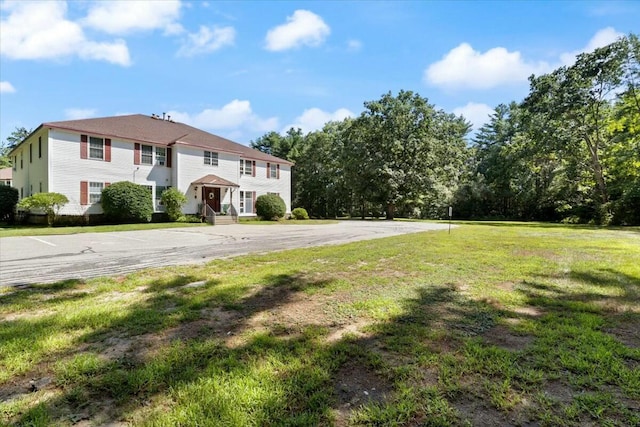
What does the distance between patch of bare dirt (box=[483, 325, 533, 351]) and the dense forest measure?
25.5m

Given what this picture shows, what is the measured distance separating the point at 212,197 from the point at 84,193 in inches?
303

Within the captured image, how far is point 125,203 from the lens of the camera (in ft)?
62.6

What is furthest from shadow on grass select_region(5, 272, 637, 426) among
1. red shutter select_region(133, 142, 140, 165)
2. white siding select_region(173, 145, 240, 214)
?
white siding select_region(173, 145, 240, 214)

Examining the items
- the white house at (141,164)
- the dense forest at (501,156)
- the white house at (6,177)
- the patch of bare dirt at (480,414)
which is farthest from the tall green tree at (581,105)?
the white house at (6,177)

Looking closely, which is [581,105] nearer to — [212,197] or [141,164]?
[212,197]

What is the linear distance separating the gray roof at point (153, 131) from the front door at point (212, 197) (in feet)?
9.73

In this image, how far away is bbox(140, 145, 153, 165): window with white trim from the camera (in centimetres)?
2156

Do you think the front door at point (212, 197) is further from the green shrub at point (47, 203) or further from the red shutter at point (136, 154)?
the green shrub at point (47, 203)

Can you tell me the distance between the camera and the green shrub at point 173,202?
A: 21.2 metres

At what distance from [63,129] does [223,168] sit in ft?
31.7

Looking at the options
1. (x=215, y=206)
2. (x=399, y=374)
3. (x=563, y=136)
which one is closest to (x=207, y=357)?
(x=399, y=374)

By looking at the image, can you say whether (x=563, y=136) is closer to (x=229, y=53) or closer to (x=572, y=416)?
(x=229, y=53)

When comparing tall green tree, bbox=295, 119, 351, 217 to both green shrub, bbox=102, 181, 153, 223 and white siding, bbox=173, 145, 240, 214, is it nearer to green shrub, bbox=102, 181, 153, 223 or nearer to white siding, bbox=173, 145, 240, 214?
white siding, bbox=173, 145, 240, 214

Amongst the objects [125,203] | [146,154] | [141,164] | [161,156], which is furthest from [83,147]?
[161,156]
